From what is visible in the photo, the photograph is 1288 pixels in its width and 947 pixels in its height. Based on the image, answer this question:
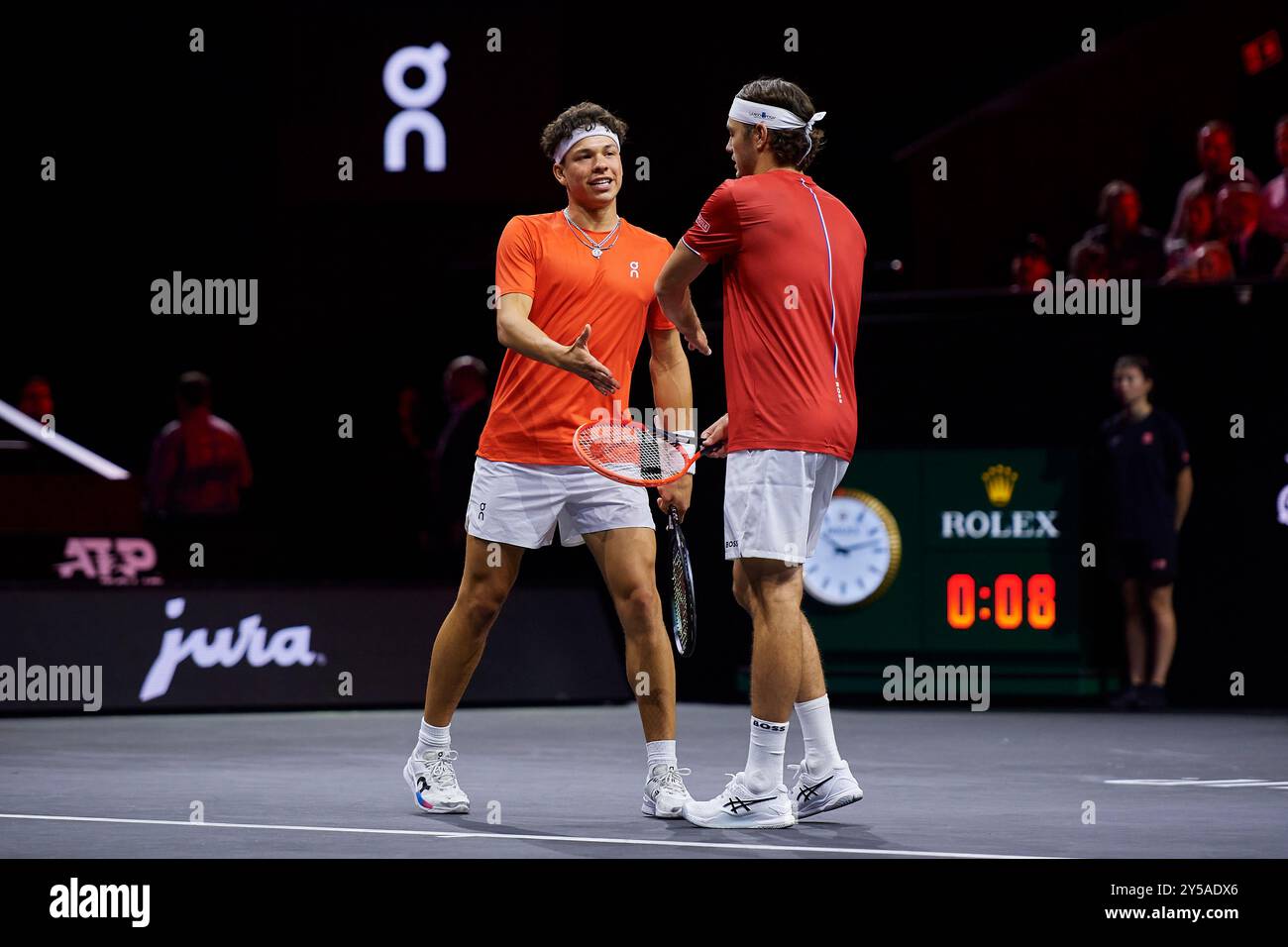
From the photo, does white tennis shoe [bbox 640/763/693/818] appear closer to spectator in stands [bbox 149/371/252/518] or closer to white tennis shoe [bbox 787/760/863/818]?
white tennis shoe [bbox 787/760/863/818]

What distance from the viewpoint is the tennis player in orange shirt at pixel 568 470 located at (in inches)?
240

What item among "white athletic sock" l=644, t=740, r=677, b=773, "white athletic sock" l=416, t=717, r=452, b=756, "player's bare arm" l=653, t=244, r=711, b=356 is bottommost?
"white athletic sock" l=644, t=740, r=677, b=773

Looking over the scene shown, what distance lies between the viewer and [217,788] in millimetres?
6840

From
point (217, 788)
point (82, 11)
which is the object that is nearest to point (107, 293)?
point (82, 11)

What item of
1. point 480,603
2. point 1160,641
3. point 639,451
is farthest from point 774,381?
point 1160,641

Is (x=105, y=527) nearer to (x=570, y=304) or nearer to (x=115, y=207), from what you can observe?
(x=115, y=207)

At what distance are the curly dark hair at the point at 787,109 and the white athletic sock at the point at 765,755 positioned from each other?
5.05 feet

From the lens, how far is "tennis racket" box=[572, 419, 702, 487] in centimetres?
591

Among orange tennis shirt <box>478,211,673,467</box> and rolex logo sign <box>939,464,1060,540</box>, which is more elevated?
orange tennis shirt <box>478,211,673,467</box>

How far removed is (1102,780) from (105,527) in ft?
21.4

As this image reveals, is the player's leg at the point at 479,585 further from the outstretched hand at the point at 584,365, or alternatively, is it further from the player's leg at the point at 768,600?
the player's leg at the point at 768,600

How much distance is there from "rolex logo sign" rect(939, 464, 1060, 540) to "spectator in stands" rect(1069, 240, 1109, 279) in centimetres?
112
